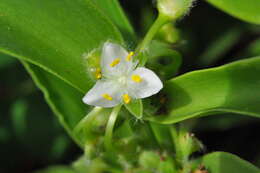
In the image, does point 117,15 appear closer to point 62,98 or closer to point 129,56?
point 129,56

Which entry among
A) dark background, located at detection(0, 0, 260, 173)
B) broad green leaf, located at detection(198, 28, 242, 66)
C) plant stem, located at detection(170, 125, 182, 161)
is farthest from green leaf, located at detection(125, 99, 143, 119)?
broad green leaf, located at detection(198, 28, 242, 66)

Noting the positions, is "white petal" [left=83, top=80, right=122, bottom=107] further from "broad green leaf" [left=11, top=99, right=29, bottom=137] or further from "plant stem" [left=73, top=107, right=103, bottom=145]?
"broad green leaf" [left=11, top=99, right=29, bottom=137]

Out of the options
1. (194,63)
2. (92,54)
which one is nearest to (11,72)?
(194,63)

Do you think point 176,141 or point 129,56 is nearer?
point 129,56

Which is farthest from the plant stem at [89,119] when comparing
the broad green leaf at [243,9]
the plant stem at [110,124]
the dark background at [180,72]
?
the dark background at [180,72]

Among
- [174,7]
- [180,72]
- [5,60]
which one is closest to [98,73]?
[174,7]
